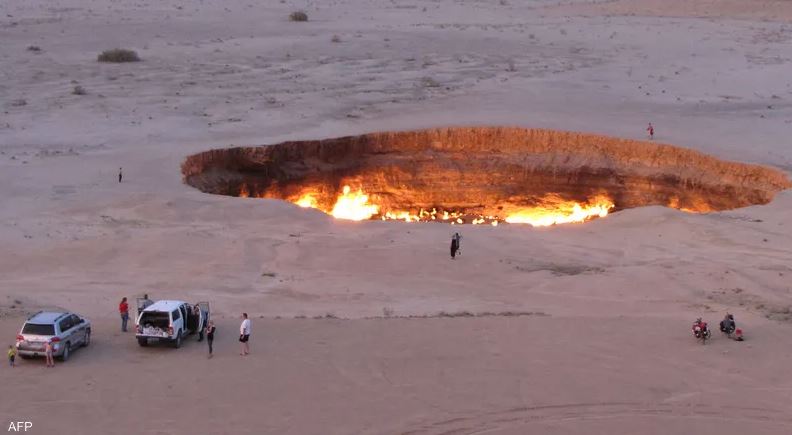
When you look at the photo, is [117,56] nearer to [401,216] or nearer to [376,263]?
[401,216]

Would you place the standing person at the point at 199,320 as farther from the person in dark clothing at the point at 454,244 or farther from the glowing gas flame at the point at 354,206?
the glowing gas flame at the point at 354,206

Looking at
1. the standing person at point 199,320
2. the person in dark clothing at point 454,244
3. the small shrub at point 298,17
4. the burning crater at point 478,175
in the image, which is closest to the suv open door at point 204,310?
the standing person at point 199,320

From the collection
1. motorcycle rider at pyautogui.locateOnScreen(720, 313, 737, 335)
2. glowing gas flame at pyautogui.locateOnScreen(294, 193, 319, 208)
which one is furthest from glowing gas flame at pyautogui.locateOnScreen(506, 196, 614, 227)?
motorcycle rider at pyautogui.locateOnScreen(720, 313, 737, 335)

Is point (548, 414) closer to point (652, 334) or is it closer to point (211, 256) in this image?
point (652, 334)

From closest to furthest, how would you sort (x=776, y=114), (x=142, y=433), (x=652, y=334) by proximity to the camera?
(x=142, y=433) < (x=652, y=334) < (x=776, y=114)

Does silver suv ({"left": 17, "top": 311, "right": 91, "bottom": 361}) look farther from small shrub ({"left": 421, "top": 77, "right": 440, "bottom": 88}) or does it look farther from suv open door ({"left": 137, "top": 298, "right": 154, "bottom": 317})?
small shrub ({"left": 421, "top": 77, "right": 440, "bottom": 88})

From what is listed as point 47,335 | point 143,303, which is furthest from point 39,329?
point 143,303

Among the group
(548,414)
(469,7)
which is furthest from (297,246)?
(469,7)
